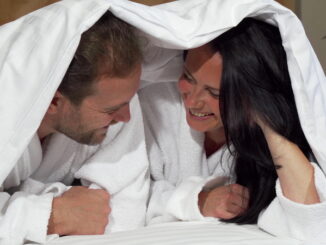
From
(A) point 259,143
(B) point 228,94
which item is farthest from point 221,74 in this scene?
(A) point 259,143

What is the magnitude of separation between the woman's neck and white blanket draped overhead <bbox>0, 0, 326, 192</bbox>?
0.98 ft

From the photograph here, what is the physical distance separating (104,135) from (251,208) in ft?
1.08

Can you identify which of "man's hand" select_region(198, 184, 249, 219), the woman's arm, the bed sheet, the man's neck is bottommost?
"man's hand" select_region(198, 184, 249, 219)

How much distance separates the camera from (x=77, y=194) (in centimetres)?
122

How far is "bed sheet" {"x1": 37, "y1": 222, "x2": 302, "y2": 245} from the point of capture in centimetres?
108

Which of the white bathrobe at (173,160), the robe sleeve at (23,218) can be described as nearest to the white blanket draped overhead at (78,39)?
the robe sleeve at (23,218)

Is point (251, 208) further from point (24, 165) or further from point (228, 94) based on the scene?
point (24, 165)

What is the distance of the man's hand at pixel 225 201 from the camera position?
4.09 feet

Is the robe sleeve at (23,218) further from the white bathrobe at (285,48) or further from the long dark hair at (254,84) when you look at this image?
the long dark hair at (254,84)

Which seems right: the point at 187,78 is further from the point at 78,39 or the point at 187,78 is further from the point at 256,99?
the point at 78,39

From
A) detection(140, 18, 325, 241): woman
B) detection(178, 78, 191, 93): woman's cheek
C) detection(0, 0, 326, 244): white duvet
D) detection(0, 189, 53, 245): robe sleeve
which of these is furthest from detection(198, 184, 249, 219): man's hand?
detection(0, 189, 53, 245): robe sleeve

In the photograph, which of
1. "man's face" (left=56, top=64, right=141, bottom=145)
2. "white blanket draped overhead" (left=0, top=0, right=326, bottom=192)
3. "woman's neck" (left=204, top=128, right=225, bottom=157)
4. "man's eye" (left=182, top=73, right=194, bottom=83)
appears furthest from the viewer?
"woman's neck" (left=204, top=128, right=225, bottom=157)

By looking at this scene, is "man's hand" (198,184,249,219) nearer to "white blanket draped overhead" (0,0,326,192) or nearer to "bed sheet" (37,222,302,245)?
"bed sheet" (37,222,302,245)

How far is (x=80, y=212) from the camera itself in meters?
1.18
